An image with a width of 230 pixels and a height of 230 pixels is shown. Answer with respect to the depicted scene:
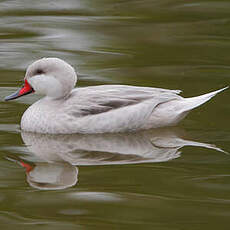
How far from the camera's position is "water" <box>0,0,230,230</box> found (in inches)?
255

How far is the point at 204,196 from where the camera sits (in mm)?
6750

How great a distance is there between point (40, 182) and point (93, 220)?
1076 millimetres

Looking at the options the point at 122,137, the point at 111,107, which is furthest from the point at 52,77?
the point at 122,137

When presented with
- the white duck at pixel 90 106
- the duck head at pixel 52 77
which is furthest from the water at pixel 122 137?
the duck head at pixel 52 77

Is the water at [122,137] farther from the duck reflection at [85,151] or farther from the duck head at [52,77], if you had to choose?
the duck head at [52,77]

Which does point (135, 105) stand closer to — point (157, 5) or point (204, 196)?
point (204, 196)

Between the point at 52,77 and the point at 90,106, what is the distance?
1.78 feet

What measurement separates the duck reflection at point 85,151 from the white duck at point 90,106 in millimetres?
98

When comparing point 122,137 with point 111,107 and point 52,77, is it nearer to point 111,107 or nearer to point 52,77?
point 111,107

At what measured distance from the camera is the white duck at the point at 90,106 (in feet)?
28.8

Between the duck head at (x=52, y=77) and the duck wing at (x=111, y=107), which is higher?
the duck head at (x=52, y=77)

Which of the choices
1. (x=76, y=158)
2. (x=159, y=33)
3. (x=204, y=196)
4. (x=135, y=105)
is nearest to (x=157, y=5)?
(x=159, y=33)

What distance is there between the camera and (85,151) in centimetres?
826

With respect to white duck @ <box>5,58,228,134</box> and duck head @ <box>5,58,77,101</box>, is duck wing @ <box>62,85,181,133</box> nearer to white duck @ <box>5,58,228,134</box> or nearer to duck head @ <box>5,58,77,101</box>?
white duck @ <box>5,58,228,134</box>
